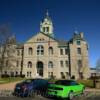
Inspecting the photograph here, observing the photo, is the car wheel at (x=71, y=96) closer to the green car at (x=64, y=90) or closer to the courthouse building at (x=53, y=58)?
the green car at (x=64, y=90)

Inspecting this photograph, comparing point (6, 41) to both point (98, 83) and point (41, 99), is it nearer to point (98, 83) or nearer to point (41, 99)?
point (98, 83)

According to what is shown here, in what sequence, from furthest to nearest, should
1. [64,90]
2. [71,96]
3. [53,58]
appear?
[53,58]
[71,96]
[64,90]

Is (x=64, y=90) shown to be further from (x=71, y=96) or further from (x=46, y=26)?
(x=46, y=26)

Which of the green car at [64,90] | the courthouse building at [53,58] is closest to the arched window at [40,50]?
the courthouse building at [53,58]

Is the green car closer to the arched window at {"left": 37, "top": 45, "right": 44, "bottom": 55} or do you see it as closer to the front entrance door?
the front entrance door

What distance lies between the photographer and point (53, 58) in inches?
2601

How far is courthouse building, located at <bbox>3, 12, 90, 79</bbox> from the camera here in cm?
6569

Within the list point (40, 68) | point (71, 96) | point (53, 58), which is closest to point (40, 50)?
point (53, 58)

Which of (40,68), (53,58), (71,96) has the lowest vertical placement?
(71,96)

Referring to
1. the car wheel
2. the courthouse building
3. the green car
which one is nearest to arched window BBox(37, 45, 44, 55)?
the courthouse building

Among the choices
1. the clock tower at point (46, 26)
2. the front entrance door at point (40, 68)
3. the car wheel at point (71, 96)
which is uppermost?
the clock tower at point (46, 26)

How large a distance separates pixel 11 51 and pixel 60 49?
17.3 m

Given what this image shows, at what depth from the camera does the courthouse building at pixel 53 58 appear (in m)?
65.7

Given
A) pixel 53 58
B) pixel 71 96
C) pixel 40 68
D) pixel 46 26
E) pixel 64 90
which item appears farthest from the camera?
pixel 46 26
